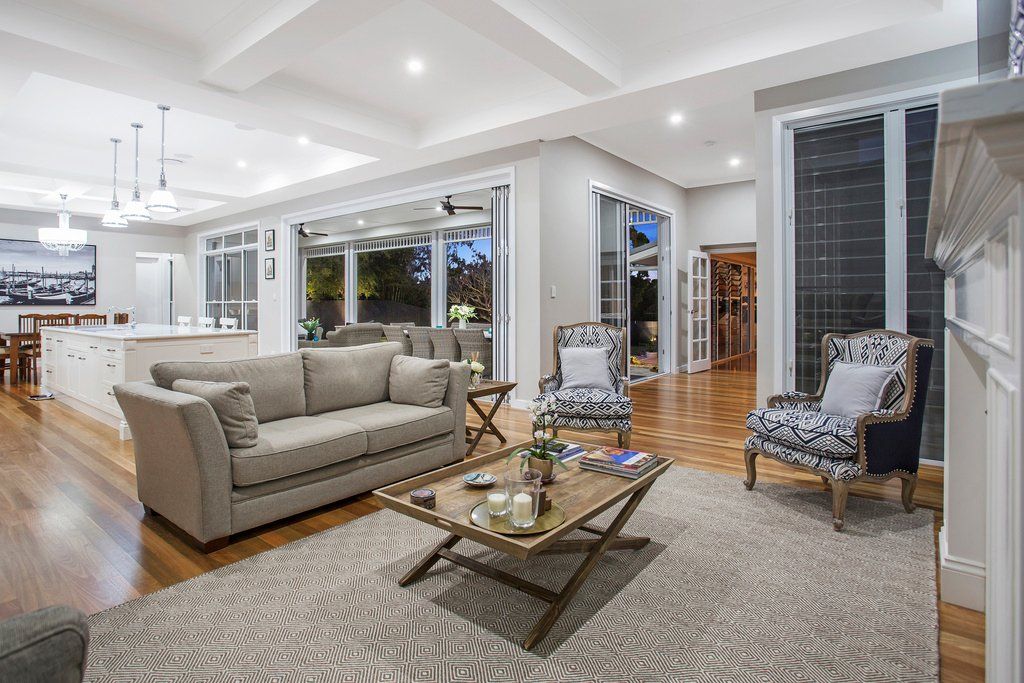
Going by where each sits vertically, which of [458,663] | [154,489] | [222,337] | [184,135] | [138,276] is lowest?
[458,663]

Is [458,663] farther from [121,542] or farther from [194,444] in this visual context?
[121,542]

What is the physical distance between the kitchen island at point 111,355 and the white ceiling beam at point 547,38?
366cm

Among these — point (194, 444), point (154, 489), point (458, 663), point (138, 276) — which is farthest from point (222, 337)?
point (138, 276)

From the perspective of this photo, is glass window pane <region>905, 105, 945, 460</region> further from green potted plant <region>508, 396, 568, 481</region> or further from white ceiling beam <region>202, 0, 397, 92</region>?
white ceiling beam <region>202, 0, 397, 92</region>

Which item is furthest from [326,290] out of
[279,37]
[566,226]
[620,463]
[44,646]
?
[44,646]

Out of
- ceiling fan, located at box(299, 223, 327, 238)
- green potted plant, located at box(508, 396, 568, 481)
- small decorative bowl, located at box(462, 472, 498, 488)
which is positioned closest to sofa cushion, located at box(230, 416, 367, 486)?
small decorative bowl, located at box(462, 472, 498, 488)

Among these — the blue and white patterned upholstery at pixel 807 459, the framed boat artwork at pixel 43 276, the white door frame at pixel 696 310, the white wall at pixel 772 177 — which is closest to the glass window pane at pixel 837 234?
the white wall at pixel 772 177

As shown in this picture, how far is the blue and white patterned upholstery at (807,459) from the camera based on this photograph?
2.72 m

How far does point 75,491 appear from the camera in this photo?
326 cm

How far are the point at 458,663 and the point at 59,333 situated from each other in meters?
6.63

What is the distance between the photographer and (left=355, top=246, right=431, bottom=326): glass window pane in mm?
8969

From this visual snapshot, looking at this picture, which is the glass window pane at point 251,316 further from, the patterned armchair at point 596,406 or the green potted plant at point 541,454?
the green potted plant at point 541,454

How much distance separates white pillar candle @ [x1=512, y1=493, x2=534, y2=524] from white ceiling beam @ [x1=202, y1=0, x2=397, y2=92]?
9.08 ft

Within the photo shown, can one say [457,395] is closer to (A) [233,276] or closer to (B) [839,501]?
(B) [839,501]
